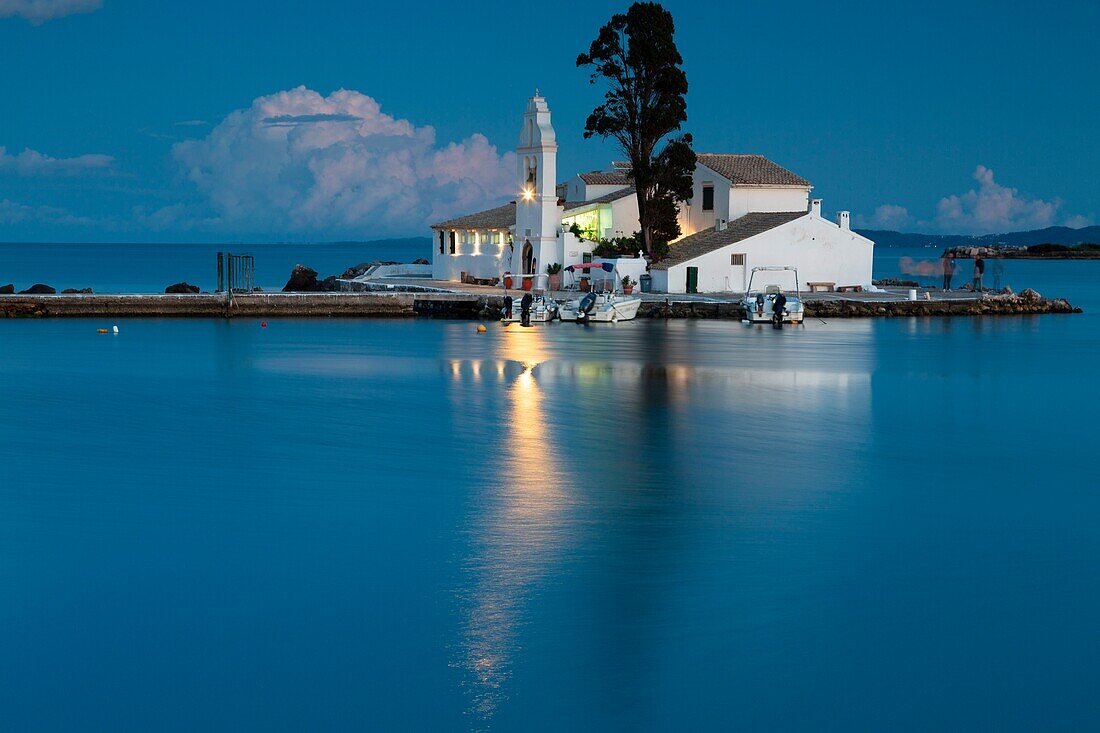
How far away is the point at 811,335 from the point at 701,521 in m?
26.3

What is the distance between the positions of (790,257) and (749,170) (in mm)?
7008

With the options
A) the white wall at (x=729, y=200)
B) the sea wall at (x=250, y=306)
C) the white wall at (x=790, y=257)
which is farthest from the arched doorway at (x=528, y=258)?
the white wall at (x=729, y=200)

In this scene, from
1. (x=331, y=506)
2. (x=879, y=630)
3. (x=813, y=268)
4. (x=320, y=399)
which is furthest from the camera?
(x=813, y=268)

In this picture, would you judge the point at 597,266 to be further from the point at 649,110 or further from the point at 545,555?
the point at 545,555

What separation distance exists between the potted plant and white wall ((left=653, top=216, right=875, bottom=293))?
4121 millimetres

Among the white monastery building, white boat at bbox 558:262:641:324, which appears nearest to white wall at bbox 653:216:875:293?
the white monastery building

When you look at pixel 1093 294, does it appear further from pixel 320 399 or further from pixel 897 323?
pixel 320 399

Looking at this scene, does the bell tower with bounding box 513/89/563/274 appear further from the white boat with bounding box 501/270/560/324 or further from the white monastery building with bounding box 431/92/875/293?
the white boat with bounding box 501/270/560/324

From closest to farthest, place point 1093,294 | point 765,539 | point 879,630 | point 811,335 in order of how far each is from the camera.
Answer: point 879,630 → point 765,539 → point 811,335 → point 1093,294

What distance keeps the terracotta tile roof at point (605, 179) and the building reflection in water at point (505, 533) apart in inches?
1087

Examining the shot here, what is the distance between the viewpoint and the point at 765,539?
1517 centimetres

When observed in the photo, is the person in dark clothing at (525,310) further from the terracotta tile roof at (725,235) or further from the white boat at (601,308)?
the terracotta tile roof at (725,235)

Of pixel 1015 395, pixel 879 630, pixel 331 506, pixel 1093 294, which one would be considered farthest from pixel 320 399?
pixel 1093 294

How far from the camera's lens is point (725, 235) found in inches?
1909
